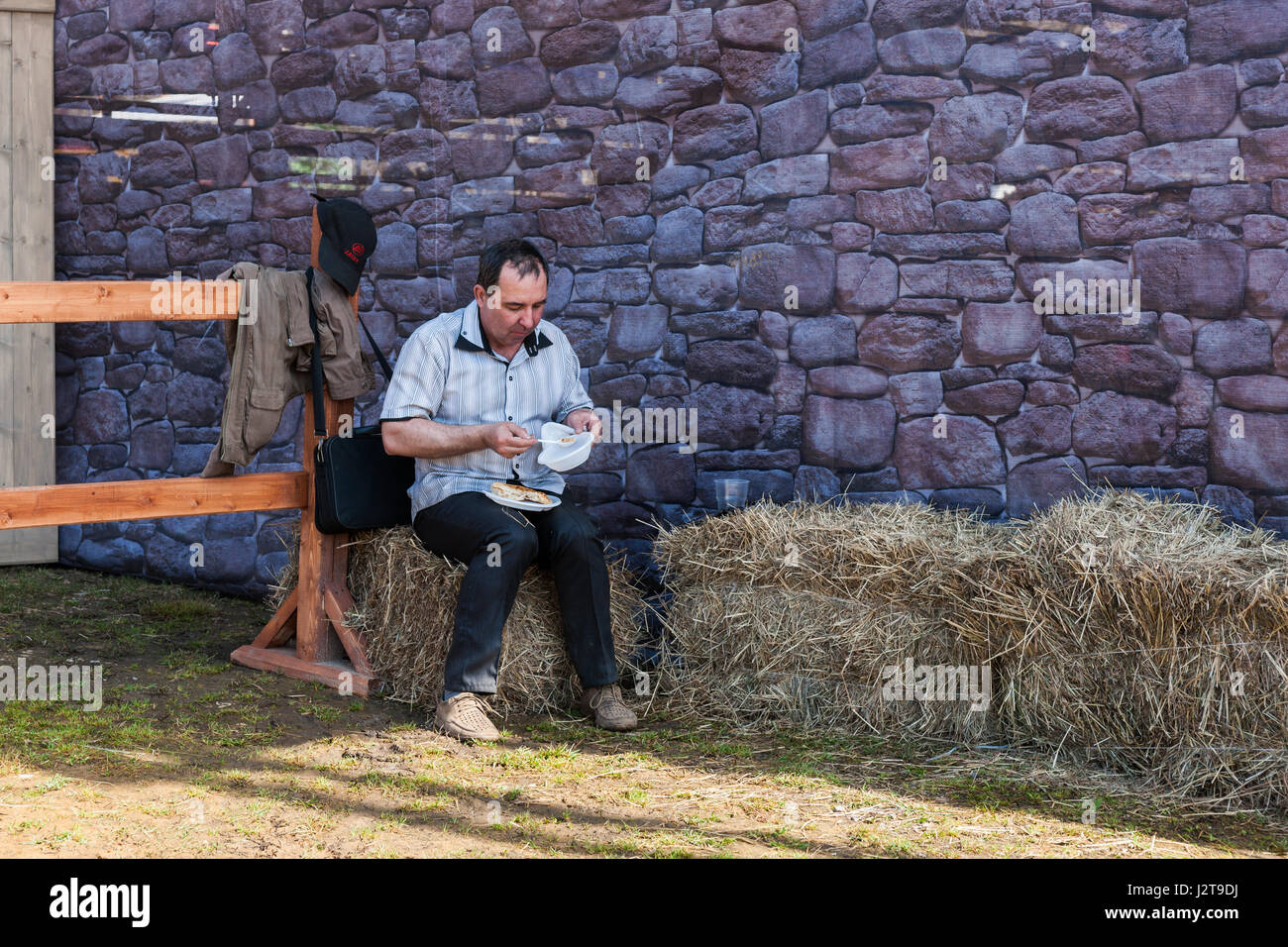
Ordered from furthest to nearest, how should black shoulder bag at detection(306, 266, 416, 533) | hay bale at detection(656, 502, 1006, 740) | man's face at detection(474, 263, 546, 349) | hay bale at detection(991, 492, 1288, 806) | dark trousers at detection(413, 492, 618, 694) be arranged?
1. black shoulder bag at detection(306, 266, 416, 533)
2. man's face at detection(474, 263, 546, 349)
3. dark trousers at detection(413, 492, 618, 694)
4. hay bale at detection(656, 502, 1006, 740)
5. hay bale at detection(991, 492, 1288, 806)

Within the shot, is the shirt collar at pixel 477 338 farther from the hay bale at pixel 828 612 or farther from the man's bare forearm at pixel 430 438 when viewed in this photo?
the hay bale at pixel 828 612

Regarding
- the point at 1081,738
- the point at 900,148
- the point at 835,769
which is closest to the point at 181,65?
the point at 900,148

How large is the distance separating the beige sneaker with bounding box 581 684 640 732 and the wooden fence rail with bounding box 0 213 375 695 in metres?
0.79

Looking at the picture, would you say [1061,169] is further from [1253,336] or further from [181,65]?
[181,65]

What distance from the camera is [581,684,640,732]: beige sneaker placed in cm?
390

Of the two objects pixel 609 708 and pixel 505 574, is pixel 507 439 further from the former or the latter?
pixel 609 708

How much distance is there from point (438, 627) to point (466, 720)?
0.40 m

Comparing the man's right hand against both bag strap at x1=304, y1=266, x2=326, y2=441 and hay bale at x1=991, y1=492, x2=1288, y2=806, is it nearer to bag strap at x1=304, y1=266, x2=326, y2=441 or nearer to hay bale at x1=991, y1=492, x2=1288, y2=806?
bag strap at x1=304, y1=266, x2=326, y2=441

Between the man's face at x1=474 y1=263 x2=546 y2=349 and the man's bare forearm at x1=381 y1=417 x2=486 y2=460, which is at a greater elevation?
the man's face at x1=474 y1=263 x2=546 y2=349

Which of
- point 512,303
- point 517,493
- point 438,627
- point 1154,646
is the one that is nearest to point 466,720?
point 438,627

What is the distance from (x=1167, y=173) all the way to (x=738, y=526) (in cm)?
175

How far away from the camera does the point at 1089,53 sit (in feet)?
13.1

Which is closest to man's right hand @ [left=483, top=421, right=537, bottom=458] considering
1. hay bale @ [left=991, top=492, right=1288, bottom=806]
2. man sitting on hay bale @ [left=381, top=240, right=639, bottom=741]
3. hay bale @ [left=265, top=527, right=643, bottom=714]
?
man sitting on hay bale @ [left=381, top=240, right=639, bottom=741]

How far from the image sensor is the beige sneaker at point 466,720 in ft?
12.2
